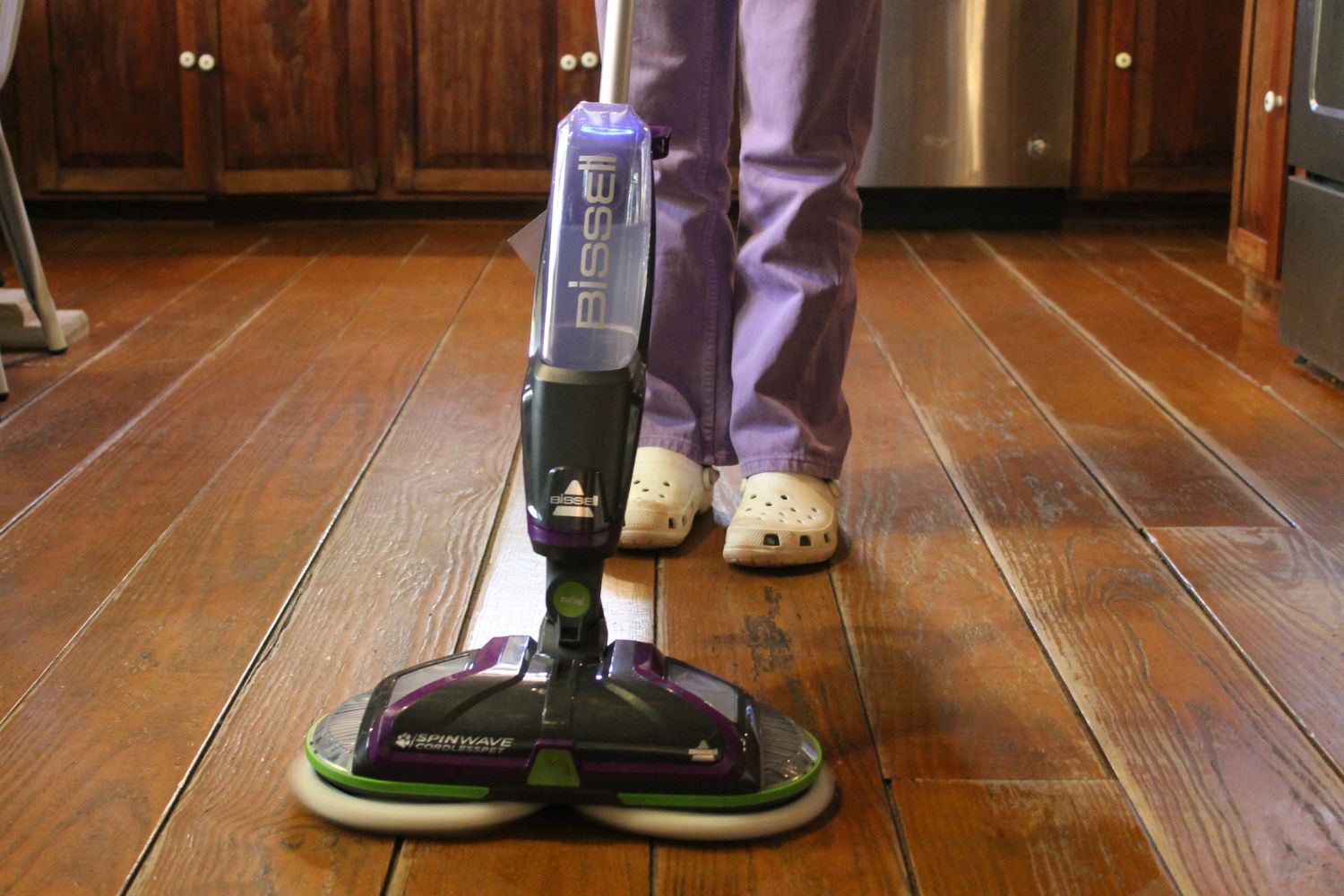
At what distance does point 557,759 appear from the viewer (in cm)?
80

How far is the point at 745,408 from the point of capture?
1.31m

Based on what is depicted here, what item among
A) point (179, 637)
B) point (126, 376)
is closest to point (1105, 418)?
point (179, 637)

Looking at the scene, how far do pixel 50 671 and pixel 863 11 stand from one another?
0.80 meters

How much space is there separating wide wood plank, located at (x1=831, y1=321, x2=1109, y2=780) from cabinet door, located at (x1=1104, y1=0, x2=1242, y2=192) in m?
1.65

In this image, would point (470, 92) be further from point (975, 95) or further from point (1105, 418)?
point (1105, 418)

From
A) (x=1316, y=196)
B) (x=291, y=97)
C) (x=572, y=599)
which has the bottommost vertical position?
(x=572, y=599)

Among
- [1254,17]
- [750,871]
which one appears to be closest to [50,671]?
[750,871]

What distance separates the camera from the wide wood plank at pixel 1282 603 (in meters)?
1.01

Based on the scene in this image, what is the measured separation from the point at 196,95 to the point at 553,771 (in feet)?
7.93

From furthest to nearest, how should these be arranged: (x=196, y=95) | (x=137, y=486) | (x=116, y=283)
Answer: (x=196, y=95) < (x=116, y=283) < (x=137, y=486)

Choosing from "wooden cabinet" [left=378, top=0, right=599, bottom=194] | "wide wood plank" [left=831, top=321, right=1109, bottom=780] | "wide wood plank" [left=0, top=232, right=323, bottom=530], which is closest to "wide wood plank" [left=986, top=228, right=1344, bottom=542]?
"wide wood plank" [left=831, top=321, right=1109, bottom=780]

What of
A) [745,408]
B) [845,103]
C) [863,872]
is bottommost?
[863,872]

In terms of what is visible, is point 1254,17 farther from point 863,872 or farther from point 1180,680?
point 863,872

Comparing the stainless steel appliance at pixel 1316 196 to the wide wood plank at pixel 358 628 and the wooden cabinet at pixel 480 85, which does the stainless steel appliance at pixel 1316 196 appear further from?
the wooden cabinet at pixel 480 85
